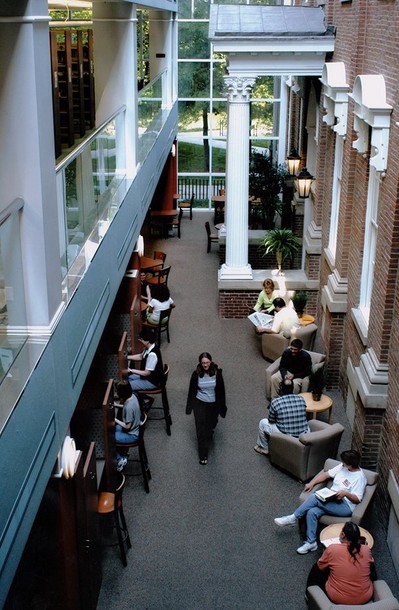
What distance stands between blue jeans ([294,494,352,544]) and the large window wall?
18.3 m

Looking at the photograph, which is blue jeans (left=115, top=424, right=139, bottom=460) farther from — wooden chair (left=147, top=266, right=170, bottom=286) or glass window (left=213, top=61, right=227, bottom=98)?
glass window (left=213, top=61, right=227, bottom=98)

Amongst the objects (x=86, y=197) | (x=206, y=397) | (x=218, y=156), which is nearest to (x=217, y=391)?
(x=206, y=397)

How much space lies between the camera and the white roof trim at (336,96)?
1244 cm

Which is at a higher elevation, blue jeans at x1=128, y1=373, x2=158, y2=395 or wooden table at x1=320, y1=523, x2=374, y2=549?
blue jeans at x1=128, y1=373, x2=158, y2=395

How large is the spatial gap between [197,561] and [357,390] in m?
3.00

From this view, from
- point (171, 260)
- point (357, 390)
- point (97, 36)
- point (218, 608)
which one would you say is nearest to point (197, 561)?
point (218, 608)

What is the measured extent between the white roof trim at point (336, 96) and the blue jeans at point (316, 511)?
603 centimetres

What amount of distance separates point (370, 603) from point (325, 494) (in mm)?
1658

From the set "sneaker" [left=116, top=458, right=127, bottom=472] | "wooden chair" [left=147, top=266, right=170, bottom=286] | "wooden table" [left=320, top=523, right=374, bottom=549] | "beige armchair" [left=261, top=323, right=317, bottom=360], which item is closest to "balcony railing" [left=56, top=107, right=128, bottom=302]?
"sneaker" [left=116, top=458, right=127, bottom=472]

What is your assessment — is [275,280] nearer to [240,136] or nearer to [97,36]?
[240,136]

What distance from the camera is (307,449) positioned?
10.1m

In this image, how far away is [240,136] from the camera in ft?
50.3

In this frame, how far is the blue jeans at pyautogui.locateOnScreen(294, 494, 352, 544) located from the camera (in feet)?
28.7

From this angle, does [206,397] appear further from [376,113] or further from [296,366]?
[376,113]
